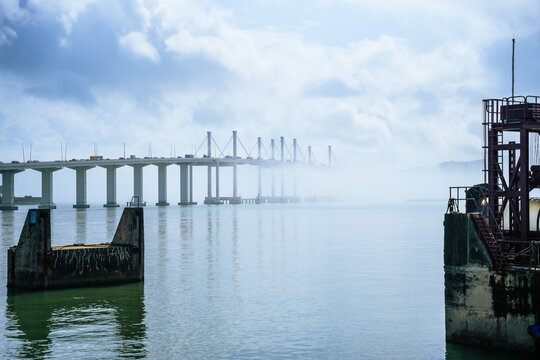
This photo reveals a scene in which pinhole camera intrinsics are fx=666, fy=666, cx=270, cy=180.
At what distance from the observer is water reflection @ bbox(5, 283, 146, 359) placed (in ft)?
59.4

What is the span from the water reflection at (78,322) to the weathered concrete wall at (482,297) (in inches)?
326

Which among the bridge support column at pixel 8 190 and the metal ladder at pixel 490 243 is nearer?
the metal ladder at pixel 490 243

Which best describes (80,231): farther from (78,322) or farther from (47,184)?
(47,184)

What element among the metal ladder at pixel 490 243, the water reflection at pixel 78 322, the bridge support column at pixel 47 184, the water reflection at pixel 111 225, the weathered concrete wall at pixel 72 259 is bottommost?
the water reflection at pixel 111 225

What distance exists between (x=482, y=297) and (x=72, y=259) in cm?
1628

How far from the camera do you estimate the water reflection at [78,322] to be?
18094 mm

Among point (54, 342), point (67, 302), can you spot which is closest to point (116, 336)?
point (54, 342)

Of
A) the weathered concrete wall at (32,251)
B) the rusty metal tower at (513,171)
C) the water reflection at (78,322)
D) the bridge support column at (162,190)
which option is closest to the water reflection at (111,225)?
the bridge support column at (162,190)

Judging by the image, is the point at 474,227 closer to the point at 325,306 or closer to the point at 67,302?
the point at 325,306

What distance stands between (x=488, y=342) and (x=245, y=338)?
690cm

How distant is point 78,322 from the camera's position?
21.5m

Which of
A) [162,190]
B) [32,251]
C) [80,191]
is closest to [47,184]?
[80,191]

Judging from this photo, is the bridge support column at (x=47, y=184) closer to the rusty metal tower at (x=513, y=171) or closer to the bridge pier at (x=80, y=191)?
the bridge pier at (x=80, y=191)

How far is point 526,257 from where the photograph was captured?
58.2 feet
